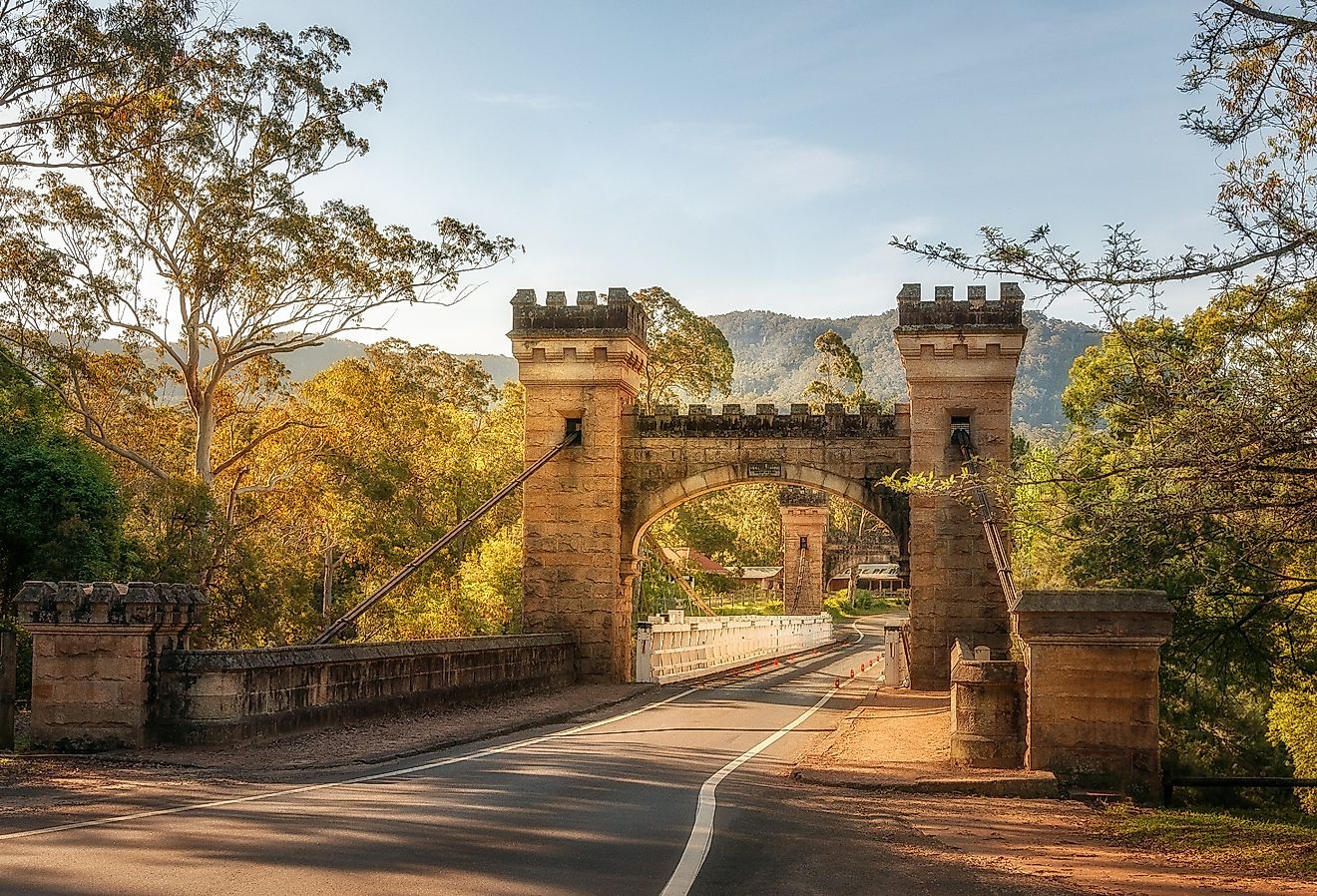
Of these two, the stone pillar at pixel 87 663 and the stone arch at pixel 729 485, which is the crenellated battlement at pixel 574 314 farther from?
the stone pillar at pixel 87 663

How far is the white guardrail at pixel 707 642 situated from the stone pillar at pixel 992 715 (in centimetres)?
1466

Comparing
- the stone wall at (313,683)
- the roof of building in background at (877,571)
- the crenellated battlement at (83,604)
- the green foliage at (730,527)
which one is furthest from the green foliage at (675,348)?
the roof of building in background at (877,571)

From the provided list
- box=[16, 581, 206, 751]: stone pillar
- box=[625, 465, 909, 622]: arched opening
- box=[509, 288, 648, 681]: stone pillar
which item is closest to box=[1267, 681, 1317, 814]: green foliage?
box=[625, 465, 909, 622]: arched opening

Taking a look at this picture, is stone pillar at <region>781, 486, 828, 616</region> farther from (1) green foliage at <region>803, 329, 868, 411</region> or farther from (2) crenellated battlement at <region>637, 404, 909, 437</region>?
(2) crenellated battlement at <region>637, 404, 909, 437</region>

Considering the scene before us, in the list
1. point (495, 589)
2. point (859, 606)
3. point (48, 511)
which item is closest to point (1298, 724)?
point (48, 511)

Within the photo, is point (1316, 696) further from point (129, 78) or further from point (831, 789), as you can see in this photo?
point (129, 78)

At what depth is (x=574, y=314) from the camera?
80.3ft

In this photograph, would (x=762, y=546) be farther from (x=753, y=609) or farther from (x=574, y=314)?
(x=574, y=314)

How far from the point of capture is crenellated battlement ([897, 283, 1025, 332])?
23297 mm

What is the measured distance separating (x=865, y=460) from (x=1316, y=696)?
414 inches

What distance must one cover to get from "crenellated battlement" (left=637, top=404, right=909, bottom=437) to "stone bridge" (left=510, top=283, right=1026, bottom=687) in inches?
1.0

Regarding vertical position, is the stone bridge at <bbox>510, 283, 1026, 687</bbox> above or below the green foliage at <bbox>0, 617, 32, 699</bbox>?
above

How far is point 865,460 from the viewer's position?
2422cm

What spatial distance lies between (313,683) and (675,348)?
32274mm
